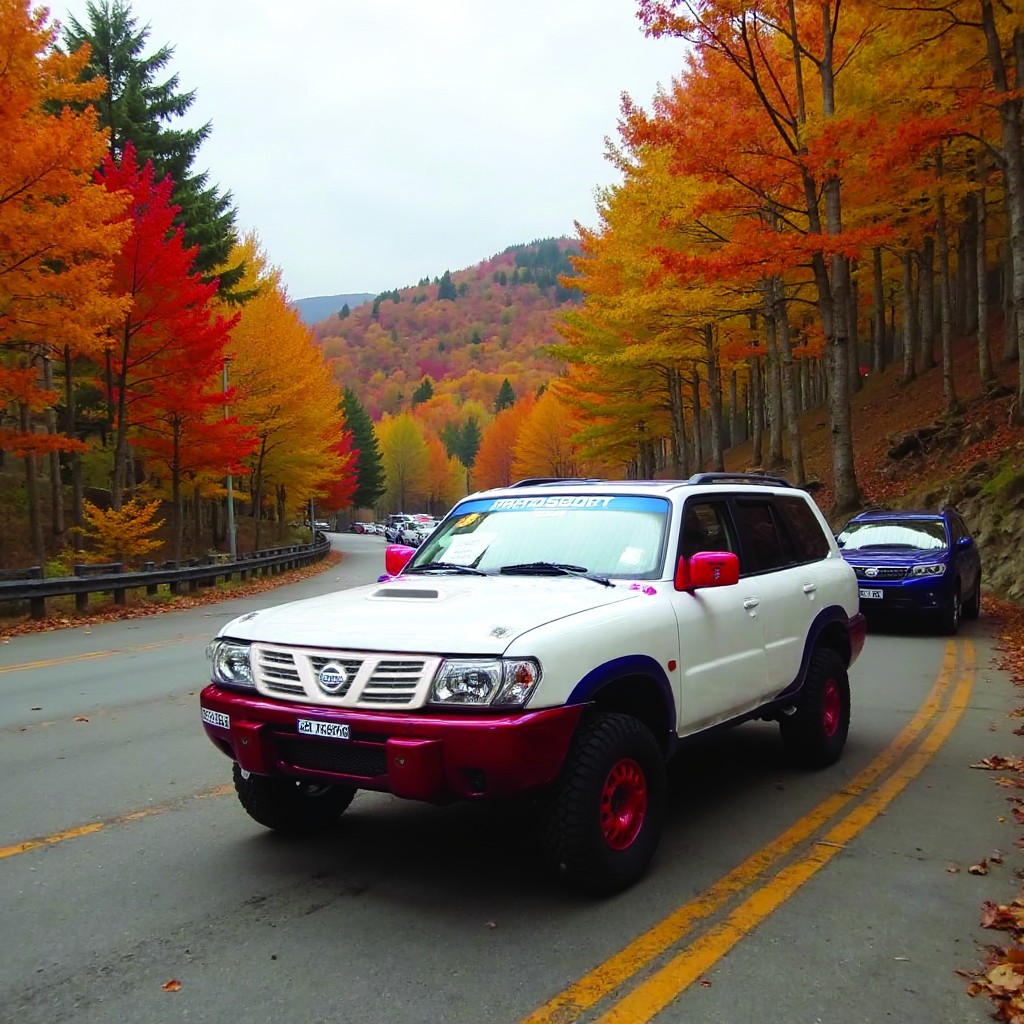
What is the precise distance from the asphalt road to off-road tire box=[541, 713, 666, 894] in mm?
176

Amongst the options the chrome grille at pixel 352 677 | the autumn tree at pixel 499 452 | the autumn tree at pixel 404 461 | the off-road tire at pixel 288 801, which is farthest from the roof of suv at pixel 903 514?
the autumn tree at pixel 404 461

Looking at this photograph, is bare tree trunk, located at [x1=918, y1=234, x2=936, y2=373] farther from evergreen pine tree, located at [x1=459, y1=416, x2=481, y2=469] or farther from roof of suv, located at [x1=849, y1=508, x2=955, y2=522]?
evergreen pine tree, located at [x1=459, y1=416, x2=481, y2=469]

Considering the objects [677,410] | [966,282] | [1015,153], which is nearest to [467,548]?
[1015,153]

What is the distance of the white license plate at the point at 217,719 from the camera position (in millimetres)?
4168

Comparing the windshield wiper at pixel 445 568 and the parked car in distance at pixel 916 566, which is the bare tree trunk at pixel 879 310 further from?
the windshield wiper at pixel 445 568

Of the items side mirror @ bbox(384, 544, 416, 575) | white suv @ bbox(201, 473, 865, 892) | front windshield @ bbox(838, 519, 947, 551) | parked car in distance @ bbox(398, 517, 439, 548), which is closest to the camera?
white suv @ bbox(201, 473, 865, 892)

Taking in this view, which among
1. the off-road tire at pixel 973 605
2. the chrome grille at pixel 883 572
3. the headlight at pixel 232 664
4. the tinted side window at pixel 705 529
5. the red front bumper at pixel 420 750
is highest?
the tinted side window at pixel 705 529

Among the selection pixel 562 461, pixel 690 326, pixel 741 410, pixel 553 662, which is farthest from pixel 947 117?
pixel 562 461

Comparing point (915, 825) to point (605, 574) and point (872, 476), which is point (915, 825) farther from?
point (872, 476)

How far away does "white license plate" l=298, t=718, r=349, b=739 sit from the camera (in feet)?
12.3

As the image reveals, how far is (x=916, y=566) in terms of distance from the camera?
12609mm

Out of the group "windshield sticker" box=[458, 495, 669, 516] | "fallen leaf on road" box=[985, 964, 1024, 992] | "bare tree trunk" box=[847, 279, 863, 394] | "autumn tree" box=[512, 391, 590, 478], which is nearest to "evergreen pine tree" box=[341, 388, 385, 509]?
"autumn tree" box=[512, 391, 590, 478]

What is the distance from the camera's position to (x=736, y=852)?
4.67m

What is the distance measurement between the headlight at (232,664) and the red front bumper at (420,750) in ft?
0.93
